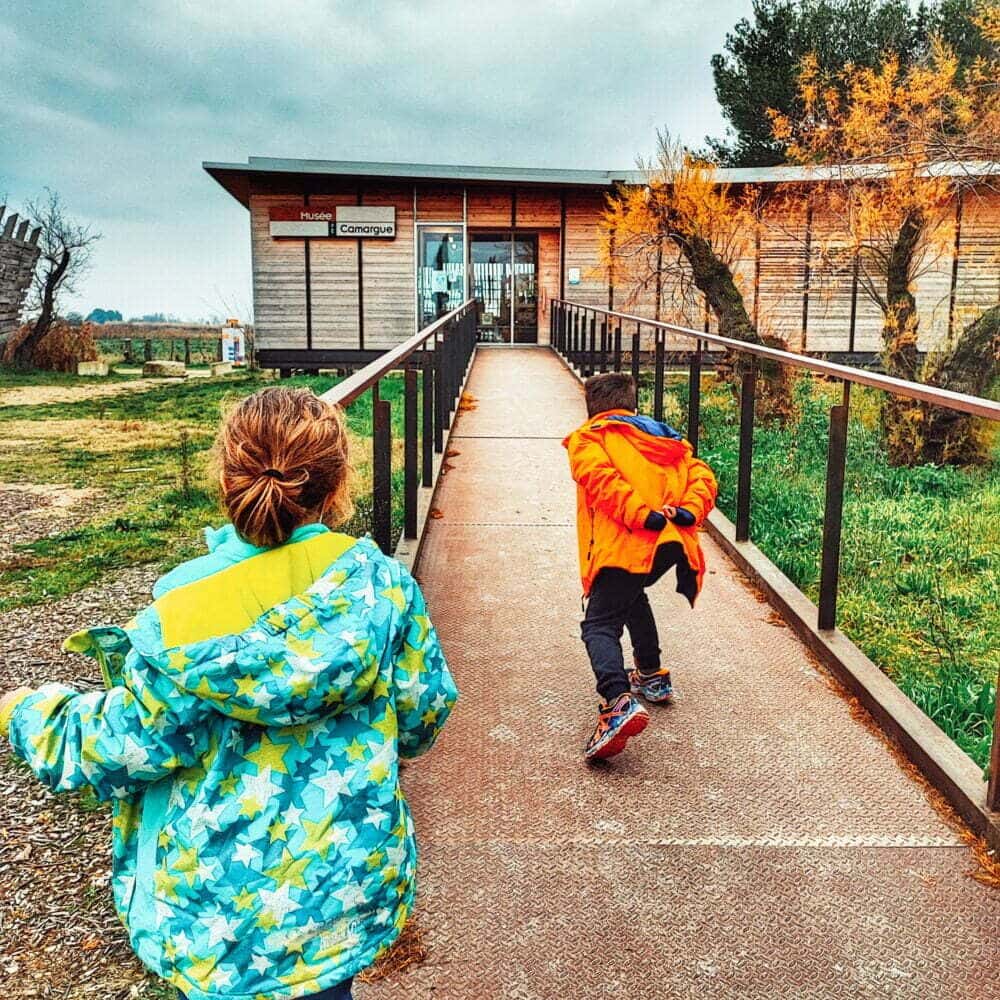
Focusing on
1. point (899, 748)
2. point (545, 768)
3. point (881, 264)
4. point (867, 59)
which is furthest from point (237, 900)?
point (867, 59)

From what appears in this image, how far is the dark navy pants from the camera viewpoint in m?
3.28

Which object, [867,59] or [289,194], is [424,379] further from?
[867,59]

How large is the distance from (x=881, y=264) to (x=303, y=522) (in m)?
13.5

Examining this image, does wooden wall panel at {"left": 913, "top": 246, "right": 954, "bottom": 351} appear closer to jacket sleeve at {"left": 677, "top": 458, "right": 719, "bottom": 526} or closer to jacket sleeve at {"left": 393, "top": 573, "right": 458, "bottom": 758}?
jacket sleeve at {"left": 677, "top": 458, "right": 719, "bottom": 526}

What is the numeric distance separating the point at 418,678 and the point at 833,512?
2.98m

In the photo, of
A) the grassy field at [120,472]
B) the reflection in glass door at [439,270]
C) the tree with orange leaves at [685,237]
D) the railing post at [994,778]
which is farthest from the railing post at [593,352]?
the railing post at [994,778]

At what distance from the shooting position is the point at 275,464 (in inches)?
62.2

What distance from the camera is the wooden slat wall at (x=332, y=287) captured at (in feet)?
72.9

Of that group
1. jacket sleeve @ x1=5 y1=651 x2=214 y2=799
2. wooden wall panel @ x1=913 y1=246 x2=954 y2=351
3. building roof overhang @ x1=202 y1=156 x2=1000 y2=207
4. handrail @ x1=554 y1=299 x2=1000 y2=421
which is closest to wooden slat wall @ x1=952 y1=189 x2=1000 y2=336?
wooden wall panel @ x1=913 y1=246 x2=954 y2=351

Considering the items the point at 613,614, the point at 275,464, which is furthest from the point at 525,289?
the point at 275,464

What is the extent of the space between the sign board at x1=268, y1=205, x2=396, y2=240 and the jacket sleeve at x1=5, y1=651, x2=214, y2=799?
21.5 meters

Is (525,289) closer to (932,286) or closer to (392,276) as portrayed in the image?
(392,276)

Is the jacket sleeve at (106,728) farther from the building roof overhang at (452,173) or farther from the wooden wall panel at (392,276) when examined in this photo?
the wooden wall panel at (392,276)

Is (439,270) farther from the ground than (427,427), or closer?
farther from the ground
